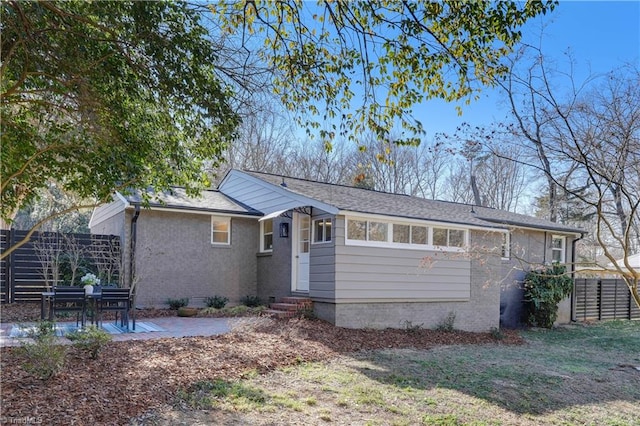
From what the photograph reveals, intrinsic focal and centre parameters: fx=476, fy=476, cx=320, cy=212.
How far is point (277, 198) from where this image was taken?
45.0ft

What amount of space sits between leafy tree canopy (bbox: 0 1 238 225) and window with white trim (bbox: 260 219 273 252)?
299 inches

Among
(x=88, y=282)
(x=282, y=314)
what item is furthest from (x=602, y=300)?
(x=88, y=282)

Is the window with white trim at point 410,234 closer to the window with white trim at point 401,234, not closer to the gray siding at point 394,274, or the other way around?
the window with white trim at point 401,234

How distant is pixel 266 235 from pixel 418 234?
496cm

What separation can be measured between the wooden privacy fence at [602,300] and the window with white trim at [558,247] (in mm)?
1038

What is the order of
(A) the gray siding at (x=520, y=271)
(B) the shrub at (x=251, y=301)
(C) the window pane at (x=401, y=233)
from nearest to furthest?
(C) the window pane at (x=401, y=233), (B) the shrub at (x=251, y=301), (A) the gray siding at (x=520, y=271)

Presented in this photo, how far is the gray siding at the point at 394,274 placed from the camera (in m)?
10.8

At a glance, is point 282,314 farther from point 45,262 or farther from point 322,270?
point 45,262

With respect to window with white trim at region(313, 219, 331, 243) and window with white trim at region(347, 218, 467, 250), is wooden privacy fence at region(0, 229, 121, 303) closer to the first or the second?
window with white trim at region(313, 219, 331, 243)

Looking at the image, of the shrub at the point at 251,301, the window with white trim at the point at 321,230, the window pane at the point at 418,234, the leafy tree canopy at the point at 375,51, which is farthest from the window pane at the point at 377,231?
the leafy tree canopy at the point at 375,51

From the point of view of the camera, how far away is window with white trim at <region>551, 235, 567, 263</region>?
17.5 metres

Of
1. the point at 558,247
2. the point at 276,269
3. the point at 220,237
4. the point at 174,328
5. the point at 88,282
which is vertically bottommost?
the point at 174,328

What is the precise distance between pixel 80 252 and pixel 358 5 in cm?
1066

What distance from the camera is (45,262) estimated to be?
40.2 ft
